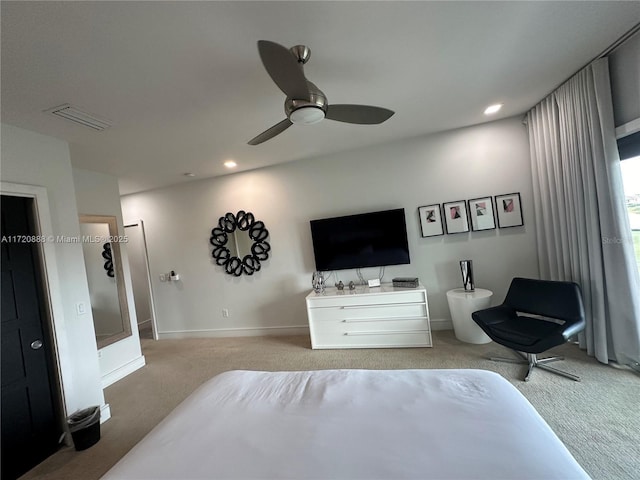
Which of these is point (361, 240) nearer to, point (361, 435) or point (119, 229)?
point (361, 435)

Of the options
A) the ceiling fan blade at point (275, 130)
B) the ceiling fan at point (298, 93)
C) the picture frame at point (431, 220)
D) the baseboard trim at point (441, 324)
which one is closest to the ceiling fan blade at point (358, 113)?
the ceiling fan at point (298, 93)

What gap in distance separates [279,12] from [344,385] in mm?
2006

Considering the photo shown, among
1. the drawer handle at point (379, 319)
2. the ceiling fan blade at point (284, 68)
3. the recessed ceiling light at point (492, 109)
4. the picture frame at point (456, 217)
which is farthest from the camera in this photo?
the picture frame at point (456, 217)

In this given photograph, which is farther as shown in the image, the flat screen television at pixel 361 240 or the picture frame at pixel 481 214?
the flat screen television at pixel 361 240

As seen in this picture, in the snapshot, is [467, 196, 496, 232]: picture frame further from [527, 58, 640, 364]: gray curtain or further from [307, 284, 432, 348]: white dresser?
[307, 284, 432, 348]: white dresser

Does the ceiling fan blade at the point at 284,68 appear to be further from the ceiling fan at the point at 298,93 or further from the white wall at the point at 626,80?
the white wall at the point at 626,80

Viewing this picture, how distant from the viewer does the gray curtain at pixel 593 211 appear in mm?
2238

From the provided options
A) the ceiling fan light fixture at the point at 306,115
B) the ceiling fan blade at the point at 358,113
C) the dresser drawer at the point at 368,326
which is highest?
the ceiling fan blade at the point at 358,113

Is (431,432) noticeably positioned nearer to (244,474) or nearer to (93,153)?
(244,474)

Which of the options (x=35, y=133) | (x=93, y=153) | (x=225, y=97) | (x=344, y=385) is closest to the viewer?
(x=344, y=385)

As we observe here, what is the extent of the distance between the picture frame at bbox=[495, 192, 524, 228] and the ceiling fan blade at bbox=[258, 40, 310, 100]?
10.1ft

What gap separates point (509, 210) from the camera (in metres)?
3.45

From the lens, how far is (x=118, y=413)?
2602 millimetres

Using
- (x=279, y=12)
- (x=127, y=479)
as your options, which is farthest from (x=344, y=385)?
(x=279, y=12)
